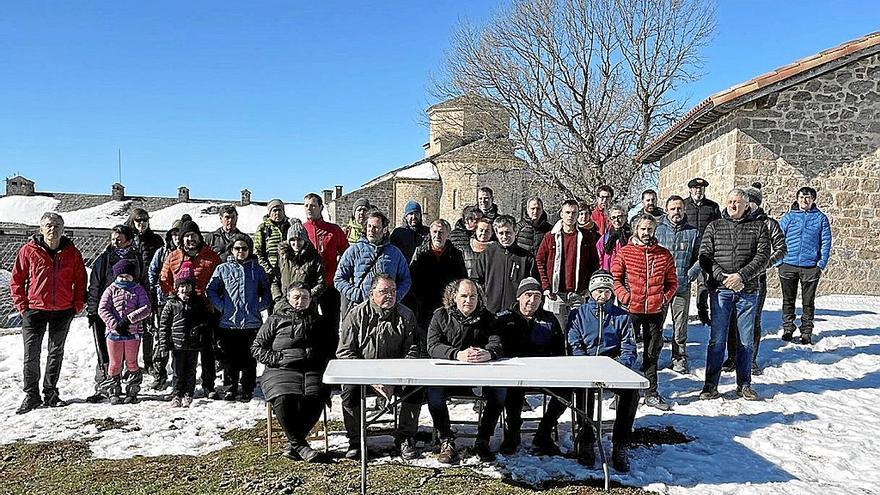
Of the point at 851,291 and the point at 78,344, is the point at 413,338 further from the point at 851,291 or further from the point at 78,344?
the point at 851,291

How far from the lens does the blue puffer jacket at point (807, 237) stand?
764 centimetres

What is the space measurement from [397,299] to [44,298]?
3.54 m

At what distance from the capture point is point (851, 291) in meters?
11.8

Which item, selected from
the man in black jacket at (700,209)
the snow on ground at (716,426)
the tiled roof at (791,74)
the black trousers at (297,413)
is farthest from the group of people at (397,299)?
the tiled roof at (791,74)

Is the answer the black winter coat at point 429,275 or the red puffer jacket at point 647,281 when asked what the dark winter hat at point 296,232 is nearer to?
the black winter coat at point 429,275

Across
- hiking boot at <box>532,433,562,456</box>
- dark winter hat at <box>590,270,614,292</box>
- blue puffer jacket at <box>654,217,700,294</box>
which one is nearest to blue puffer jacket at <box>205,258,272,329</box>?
hiking boot at <box>532,433,562,456</box>

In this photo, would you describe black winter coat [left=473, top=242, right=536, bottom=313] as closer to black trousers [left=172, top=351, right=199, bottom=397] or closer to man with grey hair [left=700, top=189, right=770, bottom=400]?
man with grey hair [left=700, top=189, right=770, bottom=400]

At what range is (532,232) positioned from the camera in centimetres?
688

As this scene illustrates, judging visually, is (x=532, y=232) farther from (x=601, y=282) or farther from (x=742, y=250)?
(x=742, y=250)

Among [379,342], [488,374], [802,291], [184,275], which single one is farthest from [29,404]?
[802,291]

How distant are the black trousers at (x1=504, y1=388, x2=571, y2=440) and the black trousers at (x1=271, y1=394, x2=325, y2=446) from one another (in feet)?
4.62

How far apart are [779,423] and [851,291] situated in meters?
7.75

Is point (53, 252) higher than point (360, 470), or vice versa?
point (53, 252)

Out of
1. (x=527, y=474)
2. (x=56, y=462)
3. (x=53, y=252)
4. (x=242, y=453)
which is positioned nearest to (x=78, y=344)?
(x=53, y=252)
